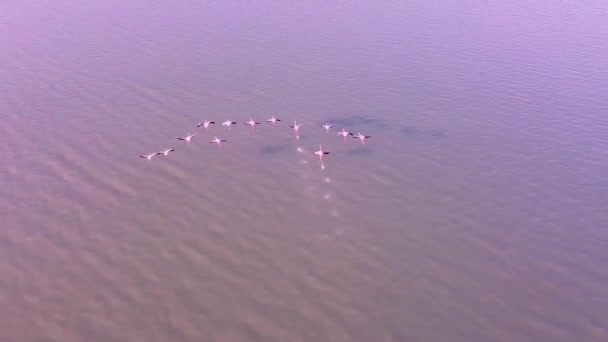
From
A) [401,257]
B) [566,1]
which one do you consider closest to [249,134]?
[401,257]

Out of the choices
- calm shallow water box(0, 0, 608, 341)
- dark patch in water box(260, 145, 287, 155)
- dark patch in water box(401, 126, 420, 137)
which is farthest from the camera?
dark patch in water box(401, 126, 420, 137)

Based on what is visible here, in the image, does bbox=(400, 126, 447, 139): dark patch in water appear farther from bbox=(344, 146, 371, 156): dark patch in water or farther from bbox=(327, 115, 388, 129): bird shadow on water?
bbox=(344, 146, 371, 156): dark patch in water

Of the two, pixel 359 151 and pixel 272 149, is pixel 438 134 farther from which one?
pixel 272 149

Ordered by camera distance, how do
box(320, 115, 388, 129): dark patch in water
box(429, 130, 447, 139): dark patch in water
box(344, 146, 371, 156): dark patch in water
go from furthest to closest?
box(320, 115, 388, 129): dark patch in water
box(429, 130, 447, 139): dark patch in water
box(344, 146, 371, 156): dark patch in water

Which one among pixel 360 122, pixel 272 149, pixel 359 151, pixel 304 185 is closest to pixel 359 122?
pixel 360 122

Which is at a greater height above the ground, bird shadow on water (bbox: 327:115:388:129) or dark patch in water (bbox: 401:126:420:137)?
bird shadow on water (bbox: 327:115:388:129)

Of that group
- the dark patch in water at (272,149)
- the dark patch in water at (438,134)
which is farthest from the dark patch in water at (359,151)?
the dark patch in water at (438,134)

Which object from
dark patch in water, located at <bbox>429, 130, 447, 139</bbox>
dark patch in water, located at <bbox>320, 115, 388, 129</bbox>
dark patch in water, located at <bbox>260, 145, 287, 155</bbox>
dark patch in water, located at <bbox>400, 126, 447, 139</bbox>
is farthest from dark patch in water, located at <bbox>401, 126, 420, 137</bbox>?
dark patch in water, located at <bbox>260, 145, 287, 155</bbox>

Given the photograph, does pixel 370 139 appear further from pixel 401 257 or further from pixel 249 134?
pixel 401 257
